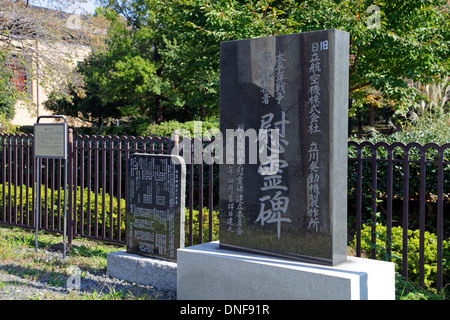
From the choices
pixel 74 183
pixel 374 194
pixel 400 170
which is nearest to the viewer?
pixel 374 194

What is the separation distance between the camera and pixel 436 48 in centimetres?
859

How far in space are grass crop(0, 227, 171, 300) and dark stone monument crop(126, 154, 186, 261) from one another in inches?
19.6

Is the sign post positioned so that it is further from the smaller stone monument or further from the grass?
the smaller stone monument

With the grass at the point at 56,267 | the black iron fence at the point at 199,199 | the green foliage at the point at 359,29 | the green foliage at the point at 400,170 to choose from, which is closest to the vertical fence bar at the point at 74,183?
the black iron fence at the point at 199,199

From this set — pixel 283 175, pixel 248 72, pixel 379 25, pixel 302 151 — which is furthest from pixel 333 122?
pixel 379 25

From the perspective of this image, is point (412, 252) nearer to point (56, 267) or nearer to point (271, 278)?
point (271, 278)

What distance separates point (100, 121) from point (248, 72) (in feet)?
65.9

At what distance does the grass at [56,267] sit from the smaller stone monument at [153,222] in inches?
7.9

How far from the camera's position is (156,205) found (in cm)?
513

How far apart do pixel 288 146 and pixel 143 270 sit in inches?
92.6

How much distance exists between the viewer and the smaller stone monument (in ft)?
16.3

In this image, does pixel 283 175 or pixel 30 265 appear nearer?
pixel 283 175

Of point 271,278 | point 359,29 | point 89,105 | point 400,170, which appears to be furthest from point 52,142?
point 89,105

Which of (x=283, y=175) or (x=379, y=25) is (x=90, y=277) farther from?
(x=379, y=25)
